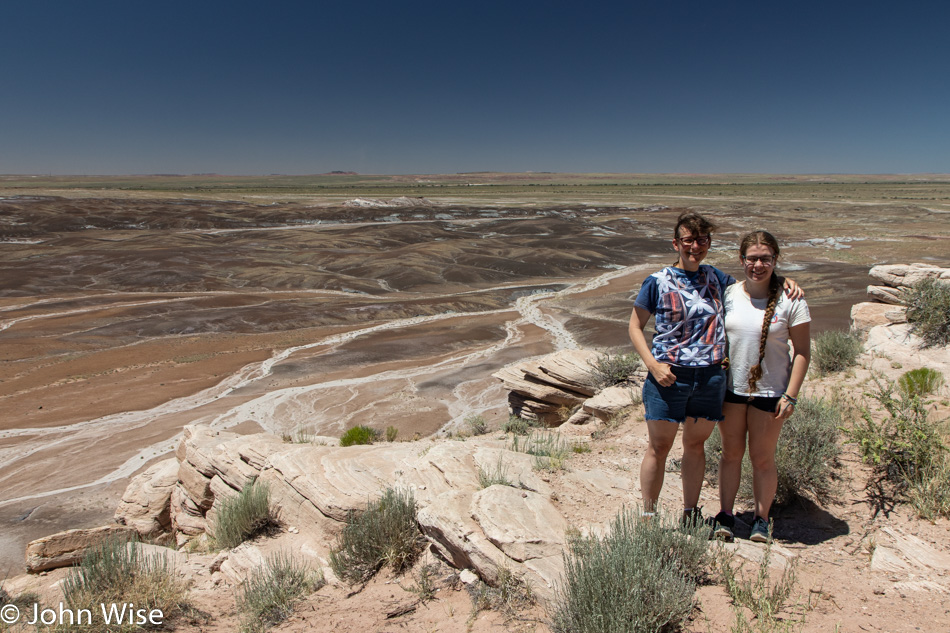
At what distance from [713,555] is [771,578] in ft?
1.06

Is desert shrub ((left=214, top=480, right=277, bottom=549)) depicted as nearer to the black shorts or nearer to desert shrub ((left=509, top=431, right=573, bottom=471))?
desert shrub ((left=509, top=431, right=573, bottom=471))

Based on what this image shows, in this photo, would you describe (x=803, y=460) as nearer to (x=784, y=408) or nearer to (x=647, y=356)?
(x=784, y=408)

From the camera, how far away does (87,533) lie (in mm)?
6336

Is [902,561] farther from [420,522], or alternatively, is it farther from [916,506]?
[420,522]

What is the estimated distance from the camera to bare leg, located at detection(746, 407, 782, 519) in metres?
3.41

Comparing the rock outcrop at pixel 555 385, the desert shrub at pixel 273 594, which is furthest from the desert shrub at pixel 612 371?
the desert shrub at pixel 273 594

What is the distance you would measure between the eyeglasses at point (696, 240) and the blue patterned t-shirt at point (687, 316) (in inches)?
7.1

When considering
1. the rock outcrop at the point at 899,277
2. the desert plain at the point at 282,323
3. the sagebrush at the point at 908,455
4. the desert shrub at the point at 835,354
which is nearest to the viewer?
the sagebrush at the point at 908,455

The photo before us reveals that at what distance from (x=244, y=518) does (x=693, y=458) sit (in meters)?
4.07

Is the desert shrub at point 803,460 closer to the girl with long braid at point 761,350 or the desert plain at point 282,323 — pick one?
the girl with long braid at point 761,350

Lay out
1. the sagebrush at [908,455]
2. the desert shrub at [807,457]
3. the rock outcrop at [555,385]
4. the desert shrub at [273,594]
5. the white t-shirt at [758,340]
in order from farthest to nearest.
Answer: the rock outcrop at [555,385] → the desert shrub at [807,457] → the sagebrush at [908,455] → the desert shrub at [273,594] → the white t-shirt at [758,340]

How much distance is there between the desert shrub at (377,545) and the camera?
4.01 meters

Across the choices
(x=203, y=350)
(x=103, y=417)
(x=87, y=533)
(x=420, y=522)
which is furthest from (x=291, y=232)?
(x=420, y=522)

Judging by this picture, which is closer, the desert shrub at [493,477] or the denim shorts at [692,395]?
the denim shorts at [692,395]
